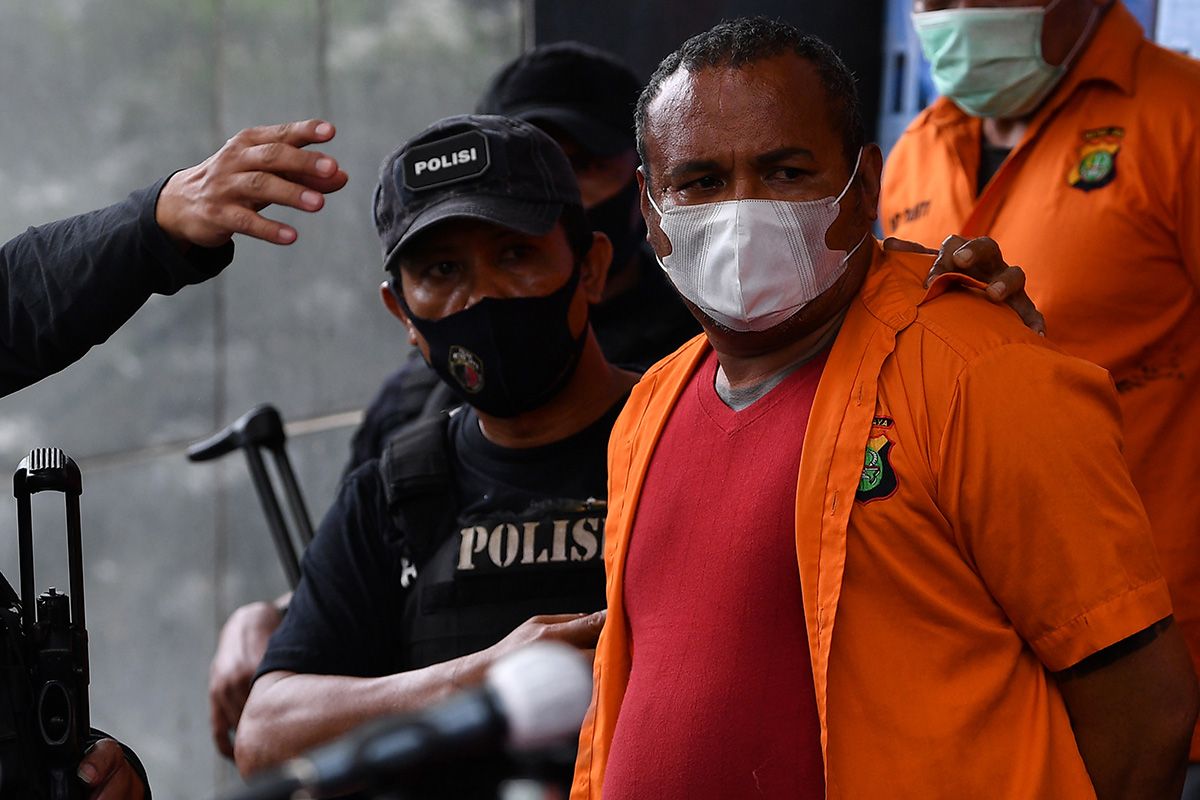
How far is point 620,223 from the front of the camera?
12.3 ft

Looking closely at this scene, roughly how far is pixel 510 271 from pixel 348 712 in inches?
33.2

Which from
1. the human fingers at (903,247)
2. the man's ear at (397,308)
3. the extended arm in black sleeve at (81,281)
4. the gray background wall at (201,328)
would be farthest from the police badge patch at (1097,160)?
the gray background wall at (201,328)

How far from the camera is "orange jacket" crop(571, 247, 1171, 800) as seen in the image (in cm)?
187

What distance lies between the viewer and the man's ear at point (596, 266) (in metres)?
2.96

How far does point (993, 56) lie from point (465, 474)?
4.74ft

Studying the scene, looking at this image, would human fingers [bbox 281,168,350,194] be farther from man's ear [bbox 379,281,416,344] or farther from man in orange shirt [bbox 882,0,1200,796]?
man in orange shirt [bbox 882,0,1200,796]

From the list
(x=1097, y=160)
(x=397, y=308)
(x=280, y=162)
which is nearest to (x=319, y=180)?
(x=280, y=162)

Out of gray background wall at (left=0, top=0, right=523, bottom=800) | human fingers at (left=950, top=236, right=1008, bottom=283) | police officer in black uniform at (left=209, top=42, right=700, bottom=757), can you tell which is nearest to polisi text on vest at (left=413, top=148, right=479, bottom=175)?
police officer in black uniform at (left=209, top=42, right=700, bottom=757)

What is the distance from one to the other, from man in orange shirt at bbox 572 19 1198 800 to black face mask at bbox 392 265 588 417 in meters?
0.51

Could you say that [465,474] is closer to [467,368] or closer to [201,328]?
[467,368]

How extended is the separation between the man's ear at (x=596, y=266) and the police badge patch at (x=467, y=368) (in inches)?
12.3

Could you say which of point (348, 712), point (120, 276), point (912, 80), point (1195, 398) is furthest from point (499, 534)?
point (912, 80)

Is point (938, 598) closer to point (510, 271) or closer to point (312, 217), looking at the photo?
point (510, 271)

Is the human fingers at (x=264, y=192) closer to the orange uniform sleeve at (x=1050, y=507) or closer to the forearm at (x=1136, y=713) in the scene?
the orange uniform sleeve at (x=1050, y=507)
